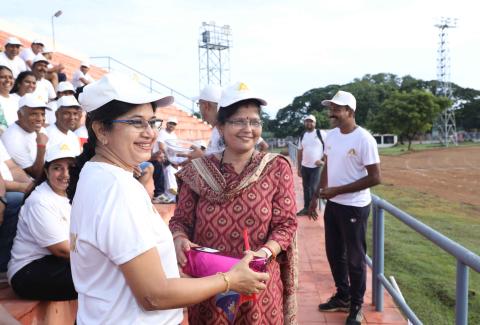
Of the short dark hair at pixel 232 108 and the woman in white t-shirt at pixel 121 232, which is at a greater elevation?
the short dark hair at pixel 232 108

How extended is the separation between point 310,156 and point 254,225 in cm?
643

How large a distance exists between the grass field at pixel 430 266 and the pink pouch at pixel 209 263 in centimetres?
331

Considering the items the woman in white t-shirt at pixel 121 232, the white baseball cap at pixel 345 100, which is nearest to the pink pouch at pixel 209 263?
the woman in white t-shirt at pixel 121 232

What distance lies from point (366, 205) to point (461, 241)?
5.20m

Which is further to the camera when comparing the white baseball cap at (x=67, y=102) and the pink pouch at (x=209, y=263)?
the white baseball cap at (x=67, y=102)

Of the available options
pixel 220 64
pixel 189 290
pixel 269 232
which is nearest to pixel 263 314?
pixel 269 232

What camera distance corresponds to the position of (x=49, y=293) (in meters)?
2.74

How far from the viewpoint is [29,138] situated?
4.29 m

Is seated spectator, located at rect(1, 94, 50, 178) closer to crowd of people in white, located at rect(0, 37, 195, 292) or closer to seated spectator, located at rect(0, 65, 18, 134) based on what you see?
crowd of people in white, located at rect(0, 37, 195, 292)

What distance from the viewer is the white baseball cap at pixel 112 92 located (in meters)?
1.36

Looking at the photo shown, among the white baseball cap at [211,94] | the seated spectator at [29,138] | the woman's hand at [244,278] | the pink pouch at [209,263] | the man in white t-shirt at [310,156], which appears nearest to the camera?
the woman's hand at [244,278]

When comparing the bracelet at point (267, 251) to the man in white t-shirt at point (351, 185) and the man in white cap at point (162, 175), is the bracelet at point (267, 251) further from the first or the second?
the man in white cap at point (162, 175)

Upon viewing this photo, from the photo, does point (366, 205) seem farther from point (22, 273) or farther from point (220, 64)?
point (220, 64)

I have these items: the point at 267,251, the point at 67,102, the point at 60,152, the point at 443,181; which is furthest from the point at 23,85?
the point at 443,181
